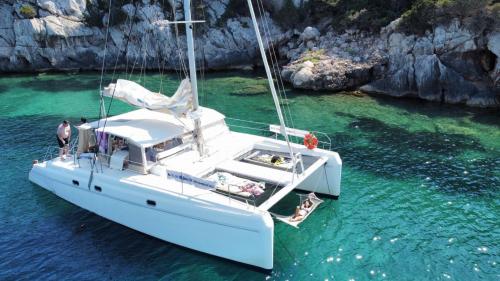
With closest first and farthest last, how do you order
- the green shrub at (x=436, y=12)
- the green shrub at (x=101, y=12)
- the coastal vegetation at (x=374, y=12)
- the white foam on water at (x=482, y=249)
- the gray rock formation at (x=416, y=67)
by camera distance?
1. the white foam on water at (x=482, y=249)
2. the gray rock formation at (x=416, y=67)
3. the green shrub at (x=436, y=12)
4. the coastal vegetation at (x=374, y=12)
5. the green shrub at (x=101, y=12)

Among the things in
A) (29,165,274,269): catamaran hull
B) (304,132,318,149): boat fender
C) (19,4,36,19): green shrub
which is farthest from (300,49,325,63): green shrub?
(19,4,36,19): green shrub

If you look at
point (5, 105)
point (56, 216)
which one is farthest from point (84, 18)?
point (56, 216)

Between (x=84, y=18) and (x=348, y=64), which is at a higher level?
(x=84, y=18)

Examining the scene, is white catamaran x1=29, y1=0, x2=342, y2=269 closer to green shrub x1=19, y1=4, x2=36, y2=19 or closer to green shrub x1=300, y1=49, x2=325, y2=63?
green shrub x1=300, y1=49, x2=325, y2=63

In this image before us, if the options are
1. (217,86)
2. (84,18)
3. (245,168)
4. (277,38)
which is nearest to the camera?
(245,168)

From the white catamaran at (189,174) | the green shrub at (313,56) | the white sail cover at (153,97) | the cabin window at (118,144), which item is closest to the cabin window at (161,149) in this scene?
the white catamaran at (189,174)

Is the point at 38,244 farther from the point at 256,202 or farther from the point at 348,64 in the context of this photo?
the point at 348,64

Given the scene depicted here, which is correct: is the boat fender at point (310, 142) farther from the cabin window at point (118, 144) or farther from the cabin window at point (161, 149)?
the cabin window at point (118, 144)
